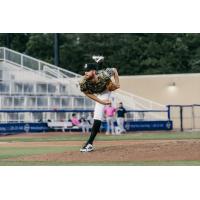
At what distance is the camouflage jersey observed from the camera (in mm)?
15461

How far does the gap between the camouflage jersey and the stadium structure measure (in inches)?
756

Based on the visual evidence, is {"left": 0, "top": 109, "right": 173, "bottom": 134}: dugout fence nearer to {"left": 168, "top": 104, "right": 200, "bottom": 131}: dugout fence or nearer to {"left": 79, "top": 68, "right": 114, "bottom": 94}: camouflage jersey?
{"left": 168, "top": 104, "right": 200, "bottom": 131}: dugout fence

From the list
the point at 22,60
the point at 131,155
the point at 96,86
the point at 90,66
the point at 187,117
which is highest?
the point at 22,60

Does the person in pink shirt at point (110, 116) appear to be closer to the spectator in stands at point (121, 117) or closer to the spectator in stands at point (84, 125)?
the spectator in stands at point (121, 117)

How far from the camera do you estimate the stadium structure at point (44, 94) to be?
118 feet

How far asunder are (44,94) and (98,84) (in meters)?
22.4

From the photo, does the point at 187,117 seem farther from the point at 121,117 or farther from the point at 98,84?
the point at 98,84

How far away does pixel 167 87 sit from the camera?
134ft

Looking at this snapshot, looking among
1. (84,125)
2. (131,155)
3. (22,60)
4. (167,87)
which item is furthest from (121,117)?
(131,155)

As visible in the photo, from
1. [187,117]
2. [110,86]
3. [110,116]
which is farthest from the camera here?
[187,117]

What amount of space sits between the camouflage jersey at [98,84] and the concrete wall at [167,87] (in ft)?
80.9

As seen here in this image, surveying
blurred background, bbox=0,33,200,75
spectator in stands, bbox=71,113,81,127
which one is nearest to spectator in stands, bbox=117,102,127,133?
spectator in stands, bbox=71,113,81,127

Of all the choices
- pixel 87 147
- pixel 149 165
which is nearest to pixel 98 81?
pixel 87 147

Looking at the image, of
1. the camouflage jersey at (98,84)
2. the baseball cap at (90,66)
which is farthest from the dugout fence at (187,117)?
the baseball cap at (90,66)
